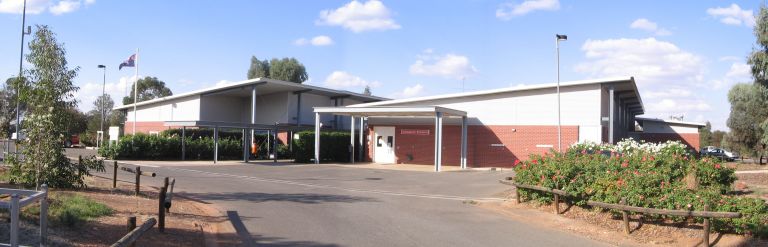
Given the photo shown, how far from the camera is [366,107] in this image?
34.4 metres

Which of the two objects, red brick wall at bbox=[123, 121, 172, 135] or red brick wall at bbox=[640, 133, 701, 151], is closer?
red brick wall at bbox=[640, 133, 701, 151]

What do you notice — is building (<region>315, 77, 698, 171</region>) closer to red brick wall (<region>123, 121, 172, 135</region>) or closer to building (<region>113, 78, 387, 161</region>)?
building (<region>113, 78, 387, 161</region>)

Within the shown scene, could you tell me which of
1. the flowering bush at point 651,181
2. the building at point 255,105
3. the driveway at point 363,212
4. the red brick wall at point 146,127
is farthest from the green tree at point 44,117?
the red brick wall at point 146,127

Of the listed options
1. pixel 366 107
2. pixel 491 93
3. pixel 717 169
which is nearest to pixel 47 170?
pixel 717 169

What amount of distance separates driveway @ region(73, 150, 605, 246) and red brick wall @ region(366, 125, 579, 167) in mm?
10202

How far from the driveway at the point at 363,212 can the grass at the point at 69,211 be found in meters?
2.43

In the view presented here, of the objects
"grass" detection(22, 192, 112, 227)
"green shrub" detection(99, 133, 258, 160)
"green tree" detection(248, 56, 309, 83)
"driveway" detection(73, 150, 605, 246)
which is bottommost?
"driveway" detection(73, 150, 605, 246)

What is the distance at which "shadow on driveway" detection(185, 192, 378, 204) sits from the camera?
51.2 feet

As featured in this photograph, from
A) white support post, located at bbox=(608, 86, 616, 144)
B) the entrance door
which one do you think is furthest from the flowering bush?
the entrance door

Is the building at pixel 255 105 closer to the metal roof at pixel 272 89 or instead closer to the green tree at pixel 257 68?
the metal roof at pixel 272 89

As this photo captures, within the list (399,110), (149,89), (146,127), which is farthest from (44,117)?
(149,89)

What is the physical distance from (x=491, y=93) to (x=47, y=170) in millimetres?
24536

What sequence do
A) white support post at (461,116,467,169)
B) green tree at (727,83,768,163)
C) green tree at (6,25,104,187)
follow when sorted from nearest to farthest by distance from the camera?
green tree at (6,25,104,187)
white support post at (461,116,467,169)
green tree at (727,83,768,163)

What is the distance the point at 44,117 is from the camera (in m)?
13.1
